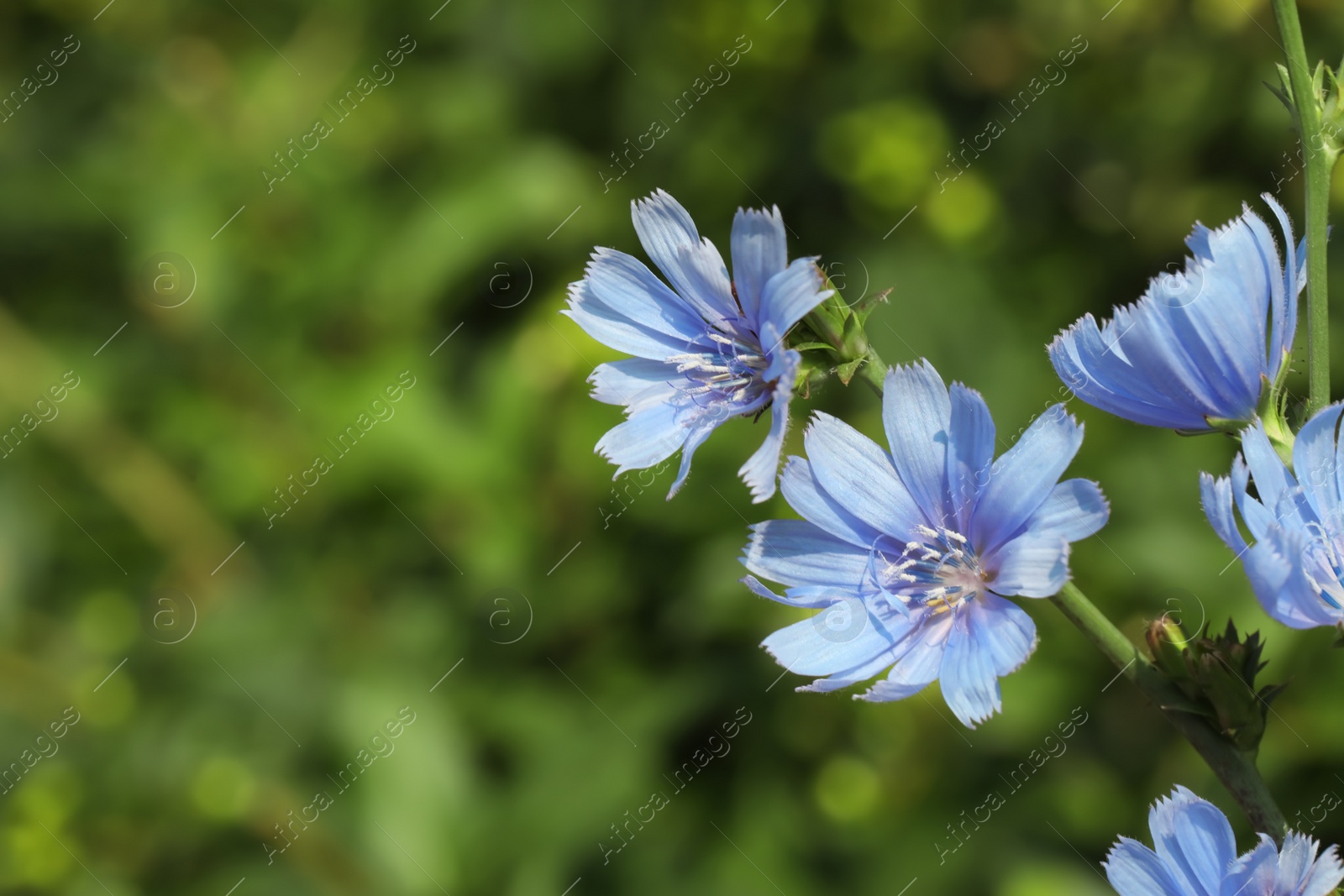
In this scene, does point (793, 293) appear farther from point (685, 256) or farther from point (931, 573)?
point (931, 573)

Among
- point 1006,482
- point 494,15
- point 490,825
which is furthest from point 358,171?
point 1006,482

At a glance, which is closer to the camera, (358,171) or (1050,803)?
(1050,803)

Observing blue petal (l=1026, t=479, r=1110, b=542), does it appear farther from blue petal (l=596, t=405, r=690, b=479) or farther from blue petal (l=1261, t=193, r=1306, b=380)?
blue petal (l=596, t=405, r=690, b=479)

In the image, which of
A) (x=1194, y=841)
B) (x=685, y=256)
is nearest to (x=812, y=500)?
(x=685, y=256)

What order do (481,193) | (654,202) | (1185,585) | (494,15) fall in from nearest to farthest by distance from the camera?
(654,202) → (1185,585) → (481,193) → (494,15)

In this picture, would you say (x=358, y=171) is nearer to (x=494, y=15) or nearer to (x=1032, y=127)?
(x=494, y=15)

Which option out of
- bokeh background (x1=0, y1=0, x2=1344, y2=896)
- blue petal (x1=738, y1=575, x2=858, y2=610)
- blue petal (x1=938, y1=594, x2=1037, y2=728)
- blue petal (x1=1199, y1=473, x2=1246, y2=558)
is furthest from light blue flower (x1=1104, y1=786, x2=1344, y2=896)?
bokeh background (x1=0, y1=0, x2=1344, y2=896)

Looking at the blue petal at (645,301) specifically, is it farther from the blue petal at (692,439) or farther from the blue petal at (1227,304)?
the blue petal at (1227,304)
